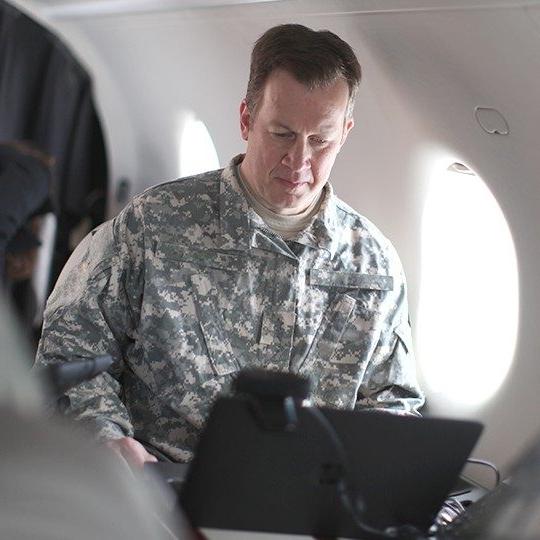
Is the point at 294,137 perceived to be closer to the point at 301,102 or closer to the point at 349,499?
the point at 301,102

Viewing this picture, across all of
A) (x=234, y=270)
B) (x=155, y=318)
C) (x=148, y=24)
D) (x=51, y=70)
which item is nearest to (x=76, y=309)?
(x=155, y=318)

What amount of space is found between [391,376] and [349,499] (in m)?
1.02

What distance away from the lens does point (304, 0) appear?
3.50 meters

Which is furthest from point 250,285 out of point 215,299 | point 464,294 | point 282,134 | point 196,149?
point 196,149

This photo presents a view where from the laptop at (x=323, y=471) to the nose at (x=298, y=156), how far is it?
102 cm

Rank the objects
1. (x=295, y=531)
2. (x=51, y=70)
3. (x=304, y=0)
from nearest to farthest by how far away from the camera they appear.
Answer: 1. (x=295, y=531)
2. (x=304, y=0)
3. (x=51, y=70)

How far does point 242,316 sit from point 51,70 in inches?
169

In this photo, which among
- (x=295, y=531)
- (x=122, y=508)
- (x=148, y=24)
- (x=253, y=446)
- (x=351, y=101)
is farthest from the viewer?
(x=148, y=24)

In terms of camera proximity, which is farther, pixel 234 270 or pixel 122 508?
pixel 234 270

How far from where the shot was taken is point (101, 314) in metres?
3.00

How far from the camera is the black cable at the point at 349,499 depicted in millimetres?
2096

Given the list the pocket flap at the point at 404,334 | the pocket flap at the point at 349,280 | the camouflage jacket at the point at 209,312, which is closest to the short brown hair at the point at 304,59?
the camouflage jacket at the point at 209,312

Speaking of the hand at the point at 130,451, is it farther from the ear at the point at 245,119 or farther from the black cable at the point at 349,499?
the ear at the point at 245,119

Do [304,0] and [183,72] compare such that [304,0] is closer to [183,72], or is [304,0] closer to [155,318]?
[155,318]
